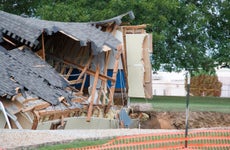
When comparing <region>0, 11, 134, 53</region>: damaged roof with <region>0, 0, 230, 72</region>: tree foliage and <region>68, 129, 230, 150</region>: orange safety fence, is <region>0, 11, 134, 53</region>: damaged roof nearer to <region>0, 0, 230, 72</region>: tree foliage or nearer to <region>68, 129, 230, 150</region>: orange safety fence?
<region>0, 0, 230, 72</region>: tree foliage

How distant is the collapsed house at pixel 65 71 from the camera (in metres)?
19.1

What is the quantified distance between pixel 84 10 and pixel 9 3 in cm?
999

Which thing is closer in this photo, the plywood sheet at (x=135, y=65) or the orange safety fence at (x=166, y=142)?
Result: the orange safety fence at (x=166, y=142)

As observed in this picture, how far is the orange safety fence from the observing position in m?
13.2

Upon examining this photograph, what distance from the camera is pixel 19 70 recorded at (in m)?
21.0

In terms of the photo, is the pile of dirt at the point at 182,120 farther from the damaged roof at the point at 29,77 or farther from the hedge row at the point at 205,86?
the hedge row at the point at 205,86

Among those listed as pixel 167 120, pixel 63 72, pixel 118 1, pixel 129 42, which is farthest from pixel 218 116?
pixel 118 1

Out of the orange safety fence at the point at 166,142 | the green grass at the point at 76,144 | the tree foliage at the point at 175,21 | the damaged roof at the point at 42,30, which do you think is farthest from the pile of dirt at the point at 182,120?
the green grass at the point at 76,144

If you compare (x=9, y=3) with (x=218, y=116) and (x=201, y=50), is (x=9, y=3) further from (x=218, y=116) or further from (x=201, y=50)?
(x=218, y=116)

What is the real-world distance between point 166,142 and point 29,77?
8.48 meters

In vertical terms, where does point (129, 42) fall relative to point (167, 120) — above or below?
Result: above

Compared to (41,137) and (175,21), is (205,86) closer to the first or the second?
(175,21)

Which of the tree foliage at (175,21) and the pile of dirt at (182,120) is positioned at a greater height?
the tree foliage at (175,21)

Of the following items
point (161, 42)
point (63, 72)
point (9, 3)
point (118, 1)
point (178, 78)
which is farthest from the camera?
point (178, 78)
